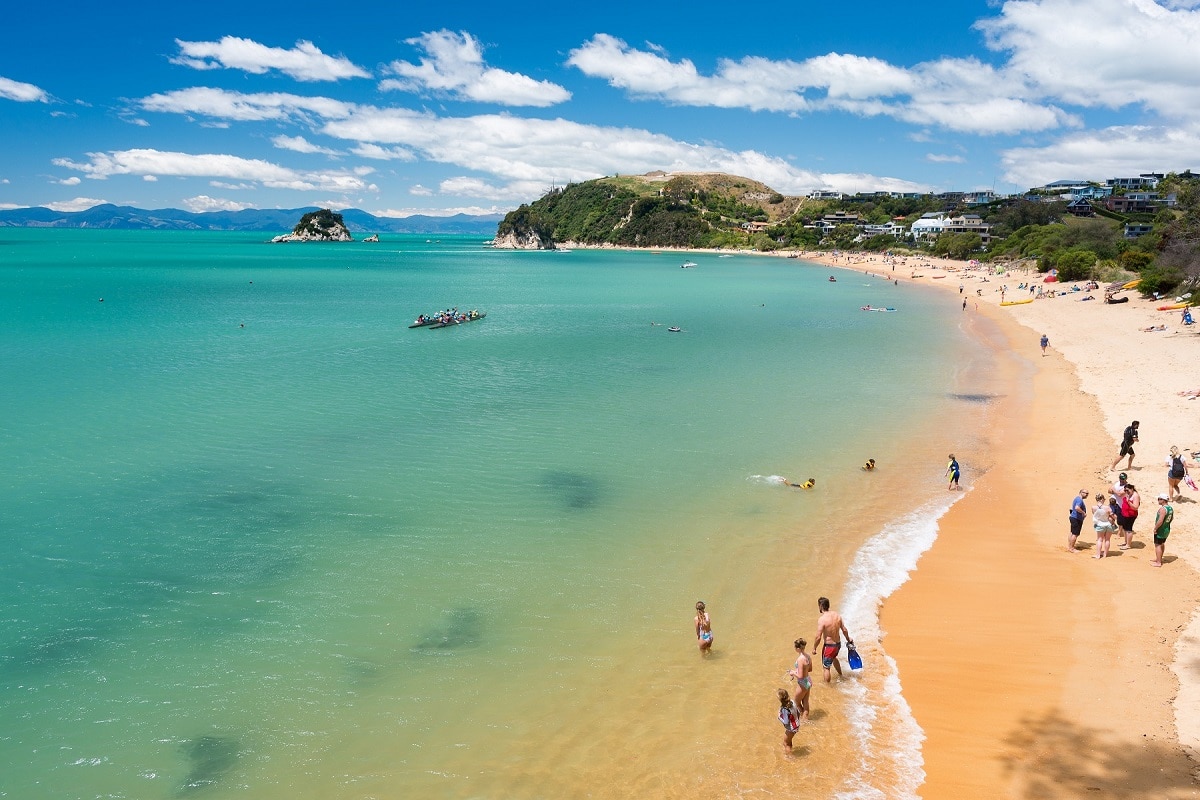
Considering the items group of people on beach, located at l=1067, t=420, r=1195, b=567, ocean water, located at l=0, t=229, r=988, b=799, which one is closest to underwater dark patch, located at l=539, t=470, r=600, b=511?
ocean water, located at l=0, t=229, r=988, b=799

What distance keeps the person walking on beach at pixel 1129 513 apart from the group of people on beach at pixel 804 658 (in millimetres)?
8480

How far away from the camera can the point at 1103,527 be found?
1583 cm

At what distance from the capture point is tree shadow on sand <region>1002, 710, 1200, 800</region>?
30.3 feet

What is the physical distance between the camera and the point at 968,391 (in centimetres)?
3519

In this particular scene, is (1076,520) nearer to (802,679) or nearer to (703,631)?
(802,679)

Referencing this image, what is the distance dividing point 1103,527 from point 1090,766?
7935mm

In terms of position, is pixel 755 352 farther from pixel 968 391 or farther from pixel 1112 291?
pixel 1112 291

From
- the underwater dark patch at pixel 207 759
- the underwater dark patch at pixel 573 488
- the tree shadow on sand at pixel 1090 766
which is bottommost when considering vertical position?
the underwater dark patch at pixel 207 759

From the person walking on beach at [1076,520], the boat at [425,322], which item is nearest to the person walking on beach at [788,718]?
the person walking on beach at [1076,520]

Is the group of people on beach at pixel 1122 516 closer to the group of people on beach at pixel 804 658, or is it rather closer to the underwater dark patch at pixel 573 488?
the group of people on beach at pixel 804 658

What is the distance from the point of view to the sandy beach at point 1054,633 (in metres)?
9.94

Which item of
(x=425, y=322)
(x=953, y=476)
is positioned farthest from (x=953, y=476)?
(x=425, y=322)

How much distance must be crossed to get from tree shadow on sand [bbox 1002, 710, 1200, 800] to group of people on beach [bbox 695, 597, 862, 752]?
2744mm

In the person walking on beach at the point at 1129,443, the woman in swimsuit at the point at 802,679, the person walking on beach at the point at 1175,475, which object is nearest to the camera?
the woman in swimsuit at the point at 802,679
